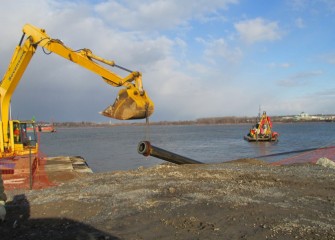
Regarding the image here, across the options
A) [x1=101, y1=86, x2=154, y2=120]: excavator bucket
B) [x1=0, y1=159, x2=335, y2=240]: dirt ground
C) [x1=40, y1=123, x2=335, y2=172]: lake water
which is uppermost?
[x1=101, y1=86, x2=154, y2=120]: excavator bucket

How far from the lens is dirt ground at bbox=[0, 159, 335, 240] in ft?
23.9

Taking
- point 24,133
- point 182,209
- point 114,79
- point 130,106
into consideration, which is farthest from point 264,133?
point 182,209

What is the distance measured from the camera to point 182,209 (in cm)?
886

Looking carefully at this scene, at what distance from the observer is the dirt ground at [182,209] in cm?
729

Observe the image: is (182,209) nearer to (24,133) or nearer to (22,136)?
(22,136)

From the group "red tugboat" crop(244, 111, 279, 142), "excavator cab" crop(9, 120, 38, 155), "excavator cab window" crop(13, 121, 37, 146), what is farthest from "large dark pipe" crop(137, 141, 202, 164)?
"red tugboat" crop(244, 111, 279, 142)

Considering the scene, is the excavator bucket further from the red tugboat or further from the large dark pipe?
the red tugboat

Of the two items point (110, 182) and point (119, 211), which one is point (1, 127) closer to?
point (110, 182)

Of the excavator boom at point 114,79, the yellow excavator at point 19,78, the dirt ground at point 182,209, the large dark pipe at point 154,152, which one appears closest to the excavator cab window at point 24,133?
the yellow excavator at point 19,78

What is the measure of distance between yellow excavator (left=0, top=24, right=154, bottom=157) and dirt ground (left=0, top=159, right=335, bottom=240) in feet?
8.55

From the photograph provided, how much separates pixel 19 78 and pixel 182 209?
11786 millimetres

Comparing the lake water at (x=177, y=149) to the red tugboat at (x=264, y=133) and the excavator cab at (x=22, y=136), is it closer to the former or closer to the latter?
the red tugboat at (x=264, y=133)

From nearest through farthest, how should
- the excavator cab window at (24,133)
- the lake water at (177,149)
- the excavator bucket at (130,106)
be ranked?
the excavator bucket at (130,106)
the excavator cab window at (24,133)
the lake water at (177,149)

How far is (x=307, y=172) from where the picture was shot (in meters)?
14.9
